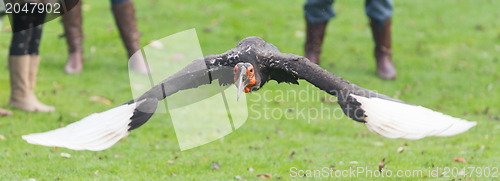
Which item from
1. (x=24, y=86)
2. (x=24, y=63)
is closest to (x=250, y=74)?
(x=24, y=63)

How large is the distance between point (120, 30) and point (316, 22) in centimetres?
274

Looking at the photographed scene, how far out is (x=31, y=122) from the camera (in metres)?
6.46

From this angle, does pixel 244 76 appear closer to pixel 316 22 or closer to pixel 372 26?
pixel 316 22

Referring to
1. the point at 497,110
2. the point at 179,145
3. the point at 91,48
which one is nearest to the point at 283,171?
the point at 179,145

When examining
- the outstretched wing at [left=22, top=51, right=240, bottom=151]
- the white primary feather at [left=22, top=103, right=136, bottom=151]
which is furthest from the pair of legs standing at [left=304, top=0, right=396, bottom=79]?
the white primary feather at [left=22, top=103, right=136, bottom=151]

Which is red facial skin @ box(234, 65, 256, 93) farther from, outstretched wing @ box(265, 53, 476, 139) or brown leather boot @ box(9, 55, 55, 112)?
brown leather boot @ box(9, 55, 55, 112)

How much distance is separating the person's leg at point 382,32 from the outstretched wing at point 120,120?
4.19 m

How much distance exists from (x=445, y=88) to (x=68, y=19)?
5444 mm

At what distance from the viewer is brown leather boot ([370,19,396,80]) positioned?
830 centimetres

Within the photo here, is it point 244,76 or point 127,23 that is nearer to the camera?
point 244,76

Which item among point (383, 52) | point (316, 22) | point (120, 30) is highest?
point (316, 22)

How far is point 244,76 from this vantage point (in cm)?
442

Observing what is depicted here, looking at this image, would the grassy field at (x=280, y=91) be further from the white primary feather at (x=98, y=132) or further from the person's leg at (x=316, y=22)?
the white primary feather at (x=98, y=132)

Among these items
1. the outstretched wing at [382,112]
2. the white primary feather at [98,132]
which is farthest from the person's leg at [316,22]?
the white primary feather at [98,132]
